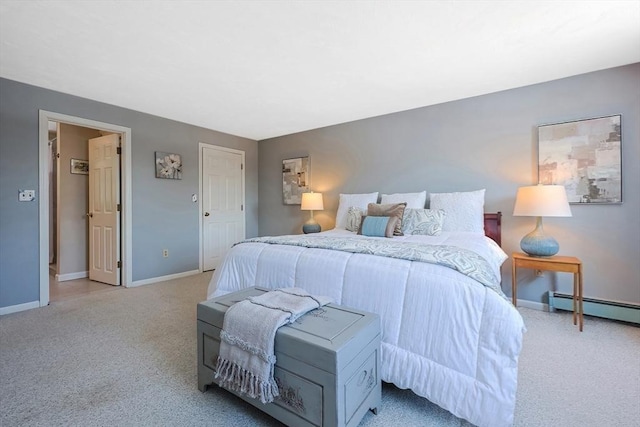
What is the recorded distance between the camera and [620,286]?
2.60 meters

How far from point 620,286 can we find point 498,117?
6.46 ft

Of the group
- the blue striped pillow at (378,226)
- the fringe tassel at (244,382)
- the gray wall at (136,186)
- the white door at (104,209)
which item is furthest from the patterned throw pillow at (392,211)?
the white door at (104,209)

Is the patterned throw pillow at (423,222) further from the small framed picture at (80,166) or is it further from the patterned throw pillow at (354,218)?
the small framed picture at (80,166)

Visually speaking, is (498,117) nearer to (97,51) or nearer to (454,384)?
(454,384)

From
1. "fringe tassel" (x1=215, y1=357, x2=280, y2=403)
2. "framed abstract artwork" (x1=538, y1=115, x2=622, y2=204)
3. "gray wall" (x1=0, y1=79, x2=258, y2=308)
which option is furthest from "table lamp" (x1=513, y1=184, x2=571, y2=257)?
"gray wall" (x1=0, y1=79, x2=258, y2=308)

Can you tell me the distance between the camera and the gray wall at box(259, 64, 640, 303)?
2.57 meters

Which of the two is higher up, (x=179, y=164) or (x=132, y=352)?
(x=179, y=164)

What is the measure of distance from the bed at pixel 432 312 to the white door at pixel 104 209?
292cm

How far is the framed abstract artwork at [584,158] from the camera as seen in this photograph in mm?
2578

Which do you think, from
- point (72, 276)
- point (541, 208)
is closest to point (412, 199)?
point (541, 208)

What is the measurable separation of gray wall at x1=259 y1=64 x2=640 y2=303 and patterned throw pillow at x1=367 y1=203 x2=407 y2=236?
0.75m

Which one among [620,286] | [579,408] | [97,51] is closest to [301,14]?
[97,51]

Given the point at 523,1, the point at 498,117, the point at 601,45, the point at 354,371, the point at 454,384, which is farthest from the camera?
the point at 498,117

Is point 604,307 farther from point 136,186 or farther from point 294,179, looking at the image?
point 136,186
